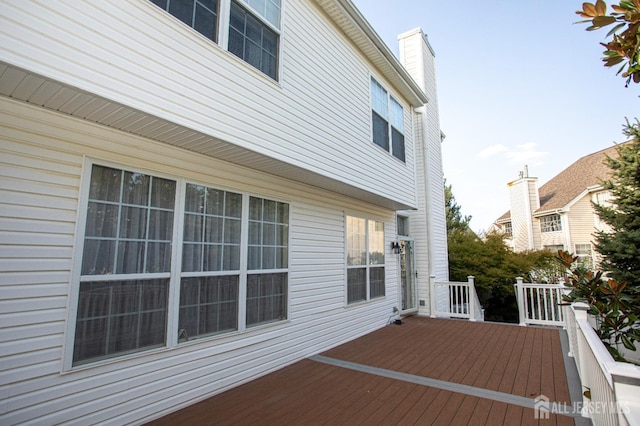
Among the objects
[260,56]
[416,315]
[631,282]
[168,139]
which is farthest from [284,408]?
[631,282]

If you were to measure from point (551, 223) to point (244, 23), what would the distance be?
20.2 m

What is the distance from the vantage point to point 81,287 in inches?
103

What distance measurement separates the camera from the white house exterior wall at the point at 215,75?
211 cm

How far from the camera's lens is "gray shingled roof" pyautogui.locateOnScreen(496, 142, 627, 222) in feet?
52.6

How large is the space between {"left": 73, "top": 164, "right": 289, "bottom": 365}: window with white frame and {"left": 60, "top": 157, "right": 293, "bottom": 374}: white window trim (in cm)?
1

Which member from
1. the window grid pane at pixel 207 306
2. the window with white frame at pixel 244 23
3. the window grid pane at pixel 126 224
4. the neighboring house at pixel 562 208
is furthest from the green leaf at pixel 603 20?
the neighboring house at pixel 562 208

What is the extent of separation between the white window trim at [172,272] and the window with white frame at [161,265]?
15mm

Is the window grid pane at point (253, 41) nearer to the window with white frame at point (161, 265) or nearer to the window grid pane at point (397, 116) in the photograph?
the window with white frame at point (161, 265)

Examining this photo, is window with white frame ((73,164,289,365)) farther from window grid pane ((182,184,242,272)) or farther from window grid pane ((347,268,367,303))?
window grid pane ((347,268,367,303))

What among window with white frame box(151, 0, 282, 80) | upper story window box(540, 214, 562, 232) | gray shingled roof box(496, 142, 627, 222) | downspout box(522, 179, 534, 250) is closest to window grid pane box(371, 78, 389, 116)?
window with white frame box(151, 0, 282, 80)

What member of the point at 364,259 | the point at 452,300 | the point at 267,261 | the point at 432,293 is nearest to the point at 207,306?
the point at 267,261

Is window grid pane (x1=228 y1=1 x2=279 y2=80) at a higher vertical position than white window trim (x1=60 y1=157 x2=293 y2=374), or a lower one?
higher

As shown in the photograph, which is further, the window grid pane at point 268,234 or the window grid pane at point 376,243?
the window grid pane at point 376,243

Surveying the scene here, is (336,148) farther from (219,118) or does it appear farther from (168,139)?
(168,139)
